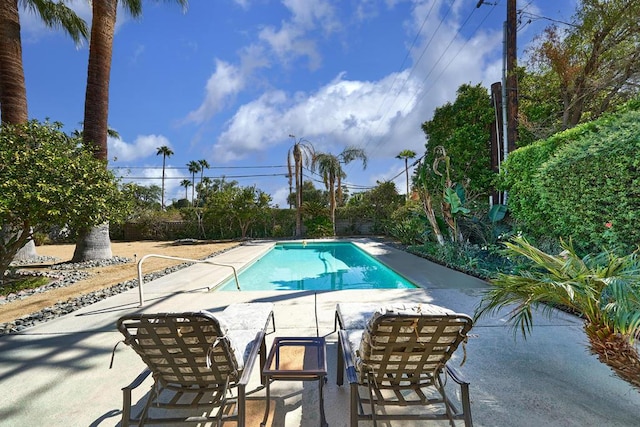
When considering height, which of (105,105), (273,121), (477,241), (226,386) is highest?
(273,121)

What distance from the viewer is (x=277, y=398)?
2.31 meters

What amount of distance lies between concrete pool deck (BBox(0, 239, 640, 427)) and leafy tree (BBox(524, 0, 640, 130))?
9573 mm

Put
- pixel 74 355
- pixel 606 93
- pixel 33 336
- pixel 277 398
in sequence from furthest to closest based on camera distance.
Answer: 1. pixel 606 93
2. pixel 33 336
3. pixel 74 355
4. pixel 277 398

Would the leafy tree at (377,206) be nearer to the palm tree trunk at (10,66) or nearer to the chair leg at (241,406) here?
the palm tree trunk at (10,66)

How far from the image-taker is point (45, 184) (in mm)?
5285

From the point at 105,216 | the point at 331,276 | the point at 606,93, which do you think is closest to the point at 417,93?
the point at 606,93

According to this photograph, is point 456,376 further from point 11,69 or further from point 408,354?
point 11,69

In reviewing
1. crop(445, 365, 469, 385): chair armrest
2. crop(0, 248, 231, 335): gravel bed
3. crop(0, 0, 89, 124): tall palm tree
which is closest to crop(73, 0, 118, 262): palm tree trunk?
crop(0, 248, 231, 335): gravel bed

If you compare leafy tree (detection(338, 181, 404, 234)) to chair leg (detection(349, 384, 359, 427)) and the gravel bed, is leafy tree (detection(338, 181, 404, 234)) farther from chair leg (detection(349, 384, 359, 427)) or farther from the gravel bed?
chair leg (detection(349, 384, 359, 427))

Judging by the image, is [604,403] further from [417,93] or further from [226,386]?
[417,93]

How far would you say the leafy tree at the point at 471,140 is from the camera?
432 inches

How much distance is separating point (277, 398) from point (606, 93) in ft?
45.0

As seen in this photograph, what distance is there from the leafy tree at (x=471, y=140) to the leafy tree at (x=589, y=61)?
199 cm

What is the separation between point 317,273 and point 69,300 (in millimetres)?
6150
